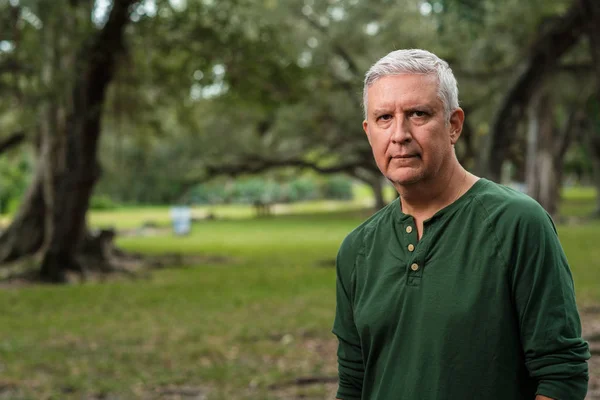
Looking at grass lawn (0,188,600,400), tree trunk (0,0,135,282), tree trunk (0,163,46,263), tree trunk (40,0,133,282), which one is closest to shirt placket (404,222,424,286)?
grass lawn (0,188,600,400)

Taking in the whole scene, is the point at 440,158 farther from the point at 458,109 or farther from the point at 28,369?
the point at 28,369

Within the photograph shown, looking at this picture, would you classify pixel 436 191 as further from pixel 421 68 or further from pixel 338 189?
pixel 338 189

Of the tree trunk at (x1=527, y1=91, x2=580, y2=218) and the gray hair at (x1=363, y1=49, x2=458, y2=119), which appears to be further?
the tree trunk at (x1=527, y1=91, x2=580, y2=218)

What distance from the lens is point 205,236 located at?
28.7m

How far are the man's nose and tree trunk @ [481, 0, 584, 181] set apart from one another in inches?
331

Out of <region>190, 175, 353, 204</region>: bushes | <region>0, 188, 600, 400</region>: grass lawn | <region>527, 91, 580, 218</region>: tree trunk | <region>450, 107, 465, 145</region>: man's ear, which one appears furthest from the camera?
<region>190, 175, 353, 204</region>: bushes

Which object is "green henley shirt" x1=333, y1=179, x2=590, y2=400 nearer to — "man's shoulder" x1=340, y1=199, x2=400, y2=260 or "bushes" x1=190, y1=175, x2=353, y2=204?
"man's shoulder" x1=340, y1=199, x2=400, y2=260

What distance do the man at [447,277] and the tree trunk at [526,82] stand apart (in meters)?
8.33

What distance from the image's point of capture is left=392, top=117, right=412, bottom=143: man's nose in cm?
218

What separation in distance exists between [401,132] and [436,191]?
0.61 ft

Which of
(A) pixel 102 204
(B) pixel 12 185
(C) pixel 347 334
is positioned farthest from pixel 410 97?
(A) pixel 102 204

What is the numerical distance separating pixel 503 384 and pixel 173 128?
94.5 feet

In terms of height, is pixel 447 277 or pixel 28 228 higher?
pixel 447 277

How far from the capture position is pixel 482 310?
205 cm
